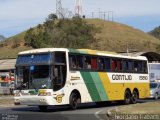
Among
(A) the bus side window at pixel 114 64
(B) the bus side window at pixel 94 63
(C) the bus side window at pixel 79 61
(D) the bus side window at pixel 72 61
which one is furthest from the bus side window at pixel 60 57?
(A) the bus side window at pixel 114 64

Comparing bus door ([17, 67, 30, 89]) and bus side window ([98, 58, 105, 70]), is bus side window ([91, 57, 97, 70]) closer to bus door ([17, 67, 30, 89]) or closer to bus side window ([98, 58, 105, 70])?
bus side window ([98, 58, 105, 70])

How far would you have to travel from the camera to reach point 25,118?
2214 centimetres

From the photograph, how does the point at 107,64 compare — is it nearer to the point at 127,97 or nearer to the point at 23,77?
the point at 127,97

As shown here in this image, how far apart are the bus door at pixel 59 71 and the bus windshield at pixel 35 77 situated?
0.41 meters

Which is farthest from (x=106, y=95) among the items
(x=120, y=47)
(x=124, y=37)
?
(x=124, y=37)

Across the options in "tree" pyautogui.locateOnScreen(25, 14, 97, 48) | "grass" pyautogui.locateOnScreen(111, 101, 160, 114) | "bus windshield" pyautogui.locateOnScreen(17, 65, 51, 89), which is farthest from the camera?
→ "tree" pyautogui.locateOnScreen(25, 14, 97, 48)

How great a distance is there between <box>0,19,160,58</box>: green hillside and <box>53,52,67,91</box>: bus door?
298 ft

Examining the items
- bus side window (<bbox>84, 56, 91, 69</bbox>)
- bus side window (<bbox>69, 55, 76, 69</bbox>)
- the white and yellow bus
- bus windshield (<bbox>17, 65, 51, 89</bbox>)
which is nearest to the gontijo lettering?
the white and yellow bus

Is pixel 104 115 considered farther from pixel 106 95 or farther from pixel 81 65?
pixel 106 95

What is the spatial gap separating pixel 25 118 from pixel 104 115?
13.2 ft

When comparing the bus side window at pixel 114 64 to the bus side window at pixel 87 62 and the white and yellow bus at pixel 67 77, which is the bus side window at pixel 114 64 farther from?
the bus side window at pixel 87 62

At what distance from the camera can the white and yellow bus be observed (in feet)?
88.9

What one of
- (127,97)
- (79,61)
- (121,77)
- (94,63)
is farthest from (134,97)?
(79,61)

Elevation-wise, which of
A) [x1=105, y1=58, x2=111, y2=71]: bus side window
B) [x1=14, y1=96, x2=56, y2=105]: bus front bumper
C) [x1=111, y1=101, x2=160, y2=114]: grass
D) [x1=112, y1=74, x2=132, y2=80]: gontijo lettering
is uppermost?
[x1=105, y1=58, x2=111, y2=71]: bus side window
